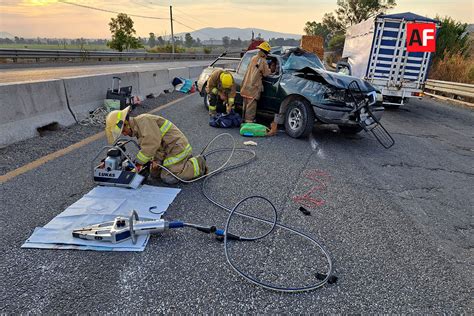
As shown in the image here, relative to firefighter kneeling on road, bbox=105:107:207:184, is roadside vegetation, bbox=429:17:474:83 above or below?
above

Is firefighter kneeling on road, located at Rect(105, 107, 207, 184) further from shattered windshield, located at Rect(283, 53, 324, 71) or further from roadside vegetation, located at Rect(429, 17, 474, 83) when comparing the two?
roadside vegetation, located at Rect(429, 17, 474, 83)

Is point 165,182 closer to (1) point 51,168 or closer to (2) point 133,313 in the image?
(1) point 51,168

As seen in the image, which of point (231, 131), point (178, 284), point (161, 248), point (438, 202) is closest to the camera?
point (178, 284)

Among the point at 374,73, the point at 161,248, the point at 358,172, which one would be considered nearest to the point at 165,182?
the point at 161,248

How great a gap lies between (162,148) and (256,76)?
Result: 361 cm

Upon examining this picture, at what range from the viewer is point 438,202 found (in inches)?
151

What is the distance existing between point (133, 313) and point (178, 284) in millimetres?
363

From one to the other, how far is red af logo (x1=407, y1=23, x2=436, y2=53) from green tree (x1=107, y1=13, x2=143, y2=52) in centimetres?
4132

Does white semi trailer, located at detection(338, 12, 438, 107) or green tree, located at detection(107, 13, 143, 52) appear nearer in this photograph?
white semi trailer, located at detection(338, 12, 438, 107)

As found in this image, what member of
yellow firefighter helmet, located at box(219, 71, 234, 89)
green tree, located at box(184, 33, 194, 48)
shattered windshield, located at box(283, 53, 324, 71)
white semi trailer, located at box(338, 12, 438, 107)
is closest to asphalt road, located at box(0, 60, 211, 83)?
yellow firefighter helmet, located at box(219, 71, 234, 89)

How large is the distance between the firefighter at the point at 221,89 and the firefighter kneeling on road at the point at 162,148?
3420mm

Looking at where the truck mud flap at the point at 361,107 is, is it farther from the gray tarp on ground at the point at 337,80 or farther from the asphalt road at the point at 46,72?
the asphalt road at the point at 46,72

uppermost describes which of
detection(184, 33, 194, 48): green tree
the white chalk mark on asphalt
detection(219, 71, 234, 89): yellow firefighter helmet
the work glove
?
detection(184, 33, 194, 48): green tree

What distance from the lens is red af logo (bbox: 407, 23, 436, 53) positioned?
34.6 feet
